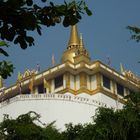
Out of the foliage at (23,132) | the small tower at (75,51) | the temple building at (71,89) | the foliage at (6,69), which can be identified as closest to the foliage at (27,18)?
the foliage at (6,69)

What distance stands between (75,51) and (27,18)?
47.2 meters

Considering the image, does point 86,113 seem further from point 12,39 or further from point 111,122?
Result: point 12,39

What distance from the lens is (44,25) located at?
4.22m

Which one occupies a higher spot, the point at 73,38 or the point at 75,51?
the point at 73,38

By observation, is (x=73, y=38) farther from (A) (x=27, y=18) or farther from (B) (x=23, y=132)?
(A) (x=27, y=18)

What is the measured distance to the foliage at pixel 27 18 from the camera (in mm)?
4020

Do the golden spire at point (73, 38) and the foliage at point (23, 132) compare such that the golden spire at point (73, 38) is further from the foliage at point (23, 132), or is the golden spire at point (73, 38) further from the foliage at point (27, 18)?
the foliage at point (27, 18)

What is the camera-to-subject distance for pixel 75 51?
168 feet

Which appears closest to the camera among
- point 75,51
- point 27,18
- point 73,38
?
point 27,18

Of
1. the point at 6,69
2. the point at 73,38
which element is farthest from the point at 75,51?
the point at 6,69

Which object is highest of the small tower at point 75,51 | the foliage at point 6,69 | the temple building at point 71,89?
the small tower at point 75,51

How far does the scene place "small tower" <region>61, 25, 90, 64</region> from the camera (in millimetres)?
46844

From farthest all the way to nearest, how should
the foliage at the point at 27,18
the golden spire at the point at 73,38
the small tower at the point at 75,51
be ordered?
the golden spire at the point at 73,38, the small tower at the point at 75,51, the foliage at the point at 27,18

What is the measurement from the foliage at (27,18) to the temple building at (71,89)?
29901mm
